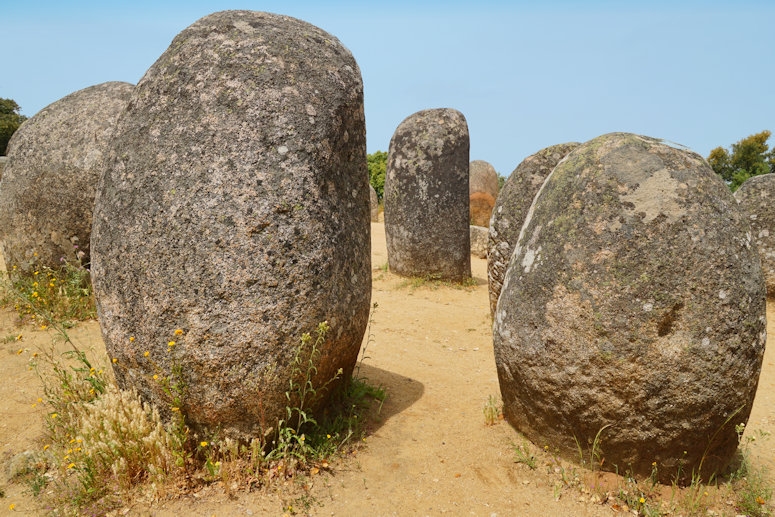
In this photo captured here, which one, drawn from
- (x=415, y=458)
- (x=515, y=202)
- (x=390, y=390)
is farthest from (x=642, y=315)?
(x=515, y=202)

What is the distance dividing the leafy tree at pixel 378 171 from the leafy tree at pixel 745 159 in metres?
14.7

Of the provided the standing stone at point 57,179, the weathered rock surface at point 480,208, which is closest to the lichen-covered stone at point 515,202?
the standing stone at point 57,179

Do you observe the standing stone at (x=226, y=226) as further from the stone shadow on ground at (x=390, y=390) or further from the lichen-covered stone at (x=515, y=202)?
the lichen-covered stone at (x=515, y=202)

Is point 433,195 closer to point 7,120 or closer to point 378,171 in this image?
point 378,171

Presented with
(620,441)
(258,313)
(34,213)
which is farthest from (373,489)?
(34,213)

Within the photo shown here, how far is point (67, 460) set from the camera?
11.8 feet

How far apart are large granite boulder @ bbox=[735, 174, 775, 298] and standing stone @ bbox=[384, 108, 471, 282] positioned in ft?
16.3

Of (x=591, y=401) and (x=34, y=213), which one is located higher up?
(x=34, y=213)

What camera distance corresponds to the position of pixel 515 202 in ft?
21.6

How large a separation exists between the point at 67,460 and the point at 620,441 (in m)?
3.32

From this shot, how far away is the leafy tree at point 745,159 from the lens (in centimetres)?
2334

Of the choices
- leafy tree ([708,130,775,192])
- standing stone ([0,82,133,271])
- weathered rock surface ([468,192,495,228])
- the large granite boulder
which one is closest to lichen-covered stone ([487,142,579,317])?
standing stone ([0,82,133,271])

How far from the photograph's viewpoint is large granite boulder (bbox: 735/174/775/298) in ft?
32.7

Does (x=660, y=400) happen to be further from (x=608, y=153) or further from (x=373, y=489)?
(x=373, y=489)
